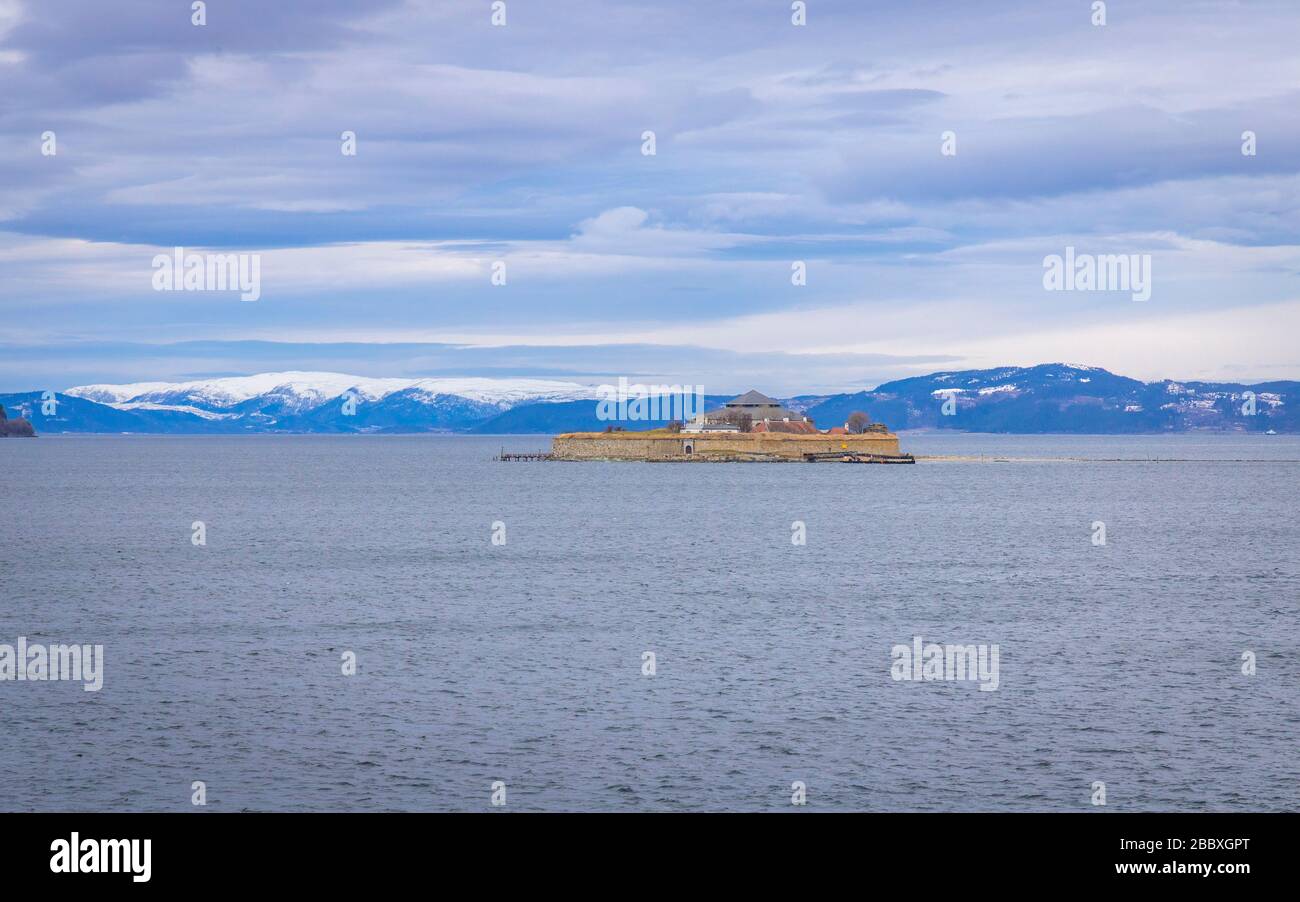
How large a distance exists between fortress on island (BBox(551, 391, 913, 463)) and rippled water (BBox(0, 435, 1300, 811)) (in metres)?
102

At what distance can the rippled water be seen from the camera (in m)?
23.7

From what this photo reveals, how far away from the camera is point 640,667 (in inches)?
1367

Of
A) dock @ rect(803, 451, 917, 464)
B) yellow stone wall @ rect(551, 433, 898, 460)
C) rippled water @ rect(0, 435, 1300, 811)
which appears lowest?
rippled water @ rect(0, 435, 1300, 811)

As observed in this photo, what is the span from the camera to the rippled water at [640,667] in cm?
2367

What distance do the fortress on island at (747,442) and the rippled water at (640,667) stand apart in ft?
334

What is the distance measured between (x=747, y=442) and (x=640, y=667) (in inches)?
6011
